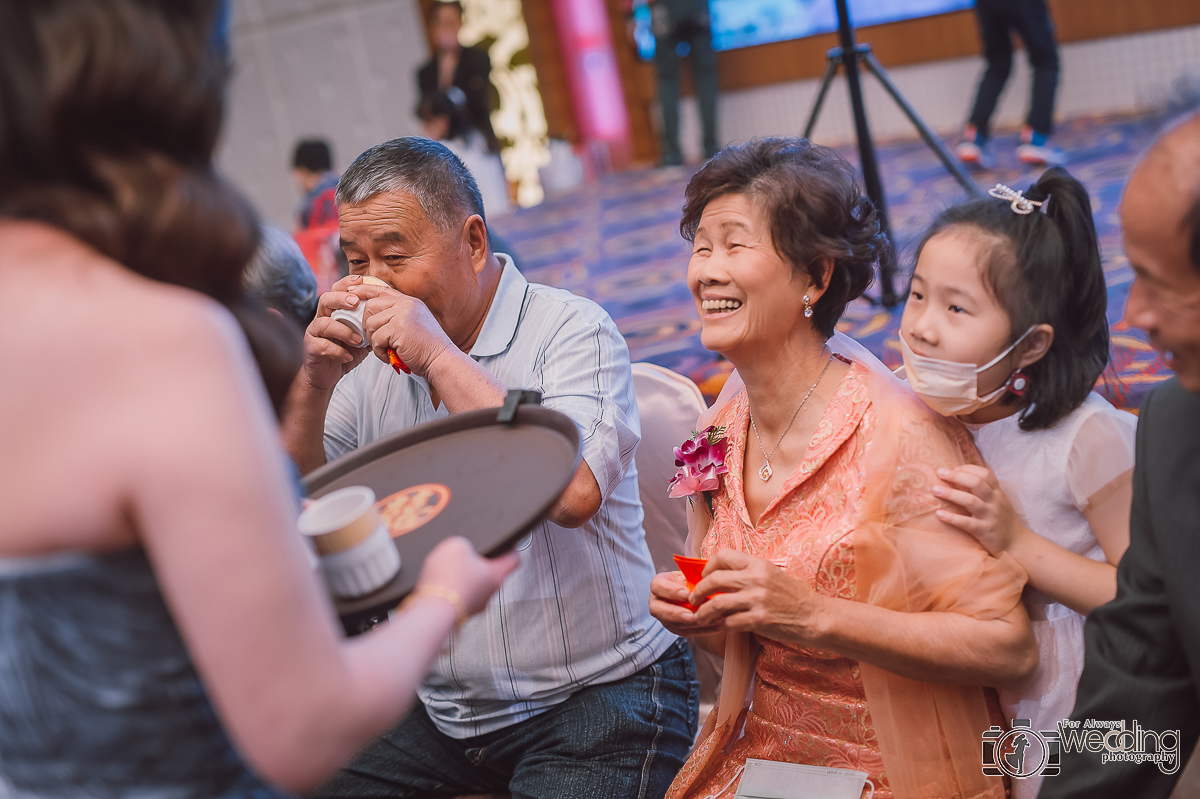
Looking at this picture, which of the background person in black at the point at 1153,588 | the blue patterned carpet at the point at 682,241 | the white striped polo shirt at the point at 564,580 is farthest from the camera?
the blue patterned carpet at the point at 682,241

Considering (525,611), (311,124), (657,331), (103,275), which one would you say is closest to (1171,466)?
(525,611)

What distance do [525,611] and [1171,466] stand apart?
1016 millimetres

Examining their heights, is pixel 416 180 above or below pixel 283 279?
above

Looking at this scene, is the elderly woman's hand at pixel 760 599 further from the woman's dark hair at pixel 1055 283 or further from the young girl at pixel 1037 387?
the woman's dark hair at pixel 1055 283

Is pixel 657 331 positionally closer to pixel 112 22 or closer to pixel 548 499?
pixel 548 499

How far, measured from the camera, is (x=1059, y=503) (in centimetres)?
136

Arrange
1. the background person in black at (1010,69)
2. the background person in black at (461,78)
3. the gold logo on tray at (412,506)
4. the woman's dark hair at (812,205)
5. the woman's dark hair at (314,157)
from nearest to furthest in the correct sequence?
the gold logo on tray at (412,506) → the woman's dark hair at (812,205) → the background person in black at (1010,69) → the woman's dark hair at (314,157) → the background person in black at (461,78)

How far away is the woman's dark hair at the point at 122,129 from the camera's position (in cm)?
73

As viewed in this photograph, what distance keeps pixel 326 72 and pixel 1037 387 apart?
28.3 feet

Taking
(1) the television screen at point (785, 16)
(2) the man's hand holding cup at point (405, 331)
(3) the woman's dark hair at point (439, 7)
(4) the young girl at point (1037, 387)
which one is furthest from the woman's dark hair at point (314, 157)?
(4) the young girl at point (1037, 387)

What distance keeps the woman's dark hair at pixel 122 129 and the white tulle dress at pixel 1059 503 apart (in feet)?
3.65

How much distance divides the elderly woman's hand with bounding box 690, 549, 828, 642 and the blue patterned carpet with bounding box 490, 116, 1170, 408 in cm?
60

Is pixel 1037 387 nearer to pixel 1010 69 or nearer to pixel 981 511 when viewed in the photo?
pixel 981 511

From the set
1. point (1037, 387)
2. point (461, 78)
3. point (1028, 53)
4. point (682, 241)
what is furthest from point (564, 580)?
point (461, 78)
